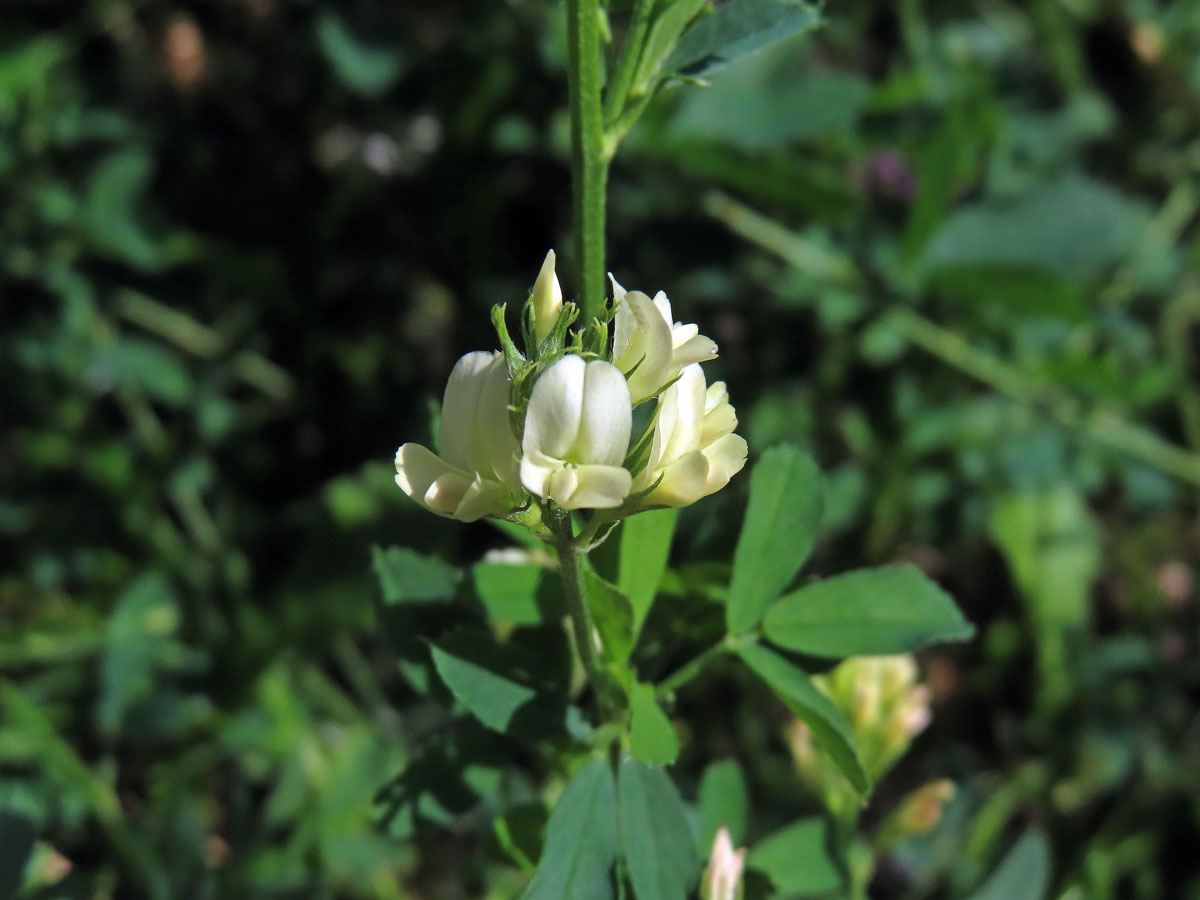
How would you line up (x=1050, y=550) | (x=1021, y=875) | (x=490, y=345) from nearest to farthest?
(x=1021, y=875)
(x=490, y=345)
(x=1050, y=550)

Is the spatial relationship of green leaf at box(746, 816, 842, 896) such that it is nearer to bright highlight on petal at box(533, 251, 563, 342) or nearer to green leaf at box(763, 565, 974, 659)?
green leaf at box(763, 565, 974, 659)

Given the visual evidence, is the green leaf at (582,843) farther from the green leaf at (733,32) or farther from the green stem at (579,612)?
the green leaf at (733,32)

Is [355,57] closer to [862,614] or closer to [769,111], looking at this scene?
[769,111]

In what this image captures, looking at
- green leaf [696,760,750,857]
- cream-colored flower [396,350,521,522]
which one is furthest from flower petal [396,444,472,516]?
green leaf [696,760,750,857]

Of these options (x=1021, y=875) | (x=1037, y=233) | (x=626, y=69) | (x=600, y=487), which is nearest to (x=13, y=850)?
(x=600, y=487)

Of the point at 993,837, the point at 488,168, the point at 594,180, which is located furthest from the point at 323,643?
the point at 594,180

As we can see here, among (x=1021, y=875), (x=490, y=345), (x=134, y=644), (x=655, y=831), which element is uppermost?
(x=655, y=831)

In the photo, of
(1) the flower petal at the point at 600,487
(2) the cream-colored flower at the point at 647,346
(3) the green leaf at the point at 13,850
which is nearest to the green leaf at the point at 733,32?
(2) the cream-colored flower at the point at 647,346
